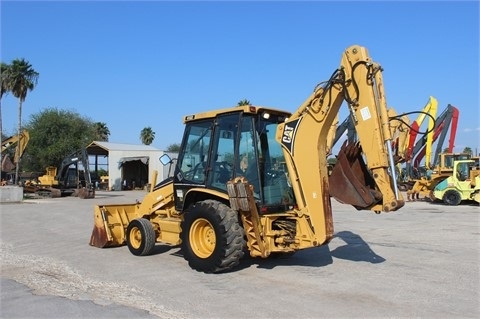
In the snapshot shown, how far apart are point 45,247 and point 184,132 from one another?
445 cm

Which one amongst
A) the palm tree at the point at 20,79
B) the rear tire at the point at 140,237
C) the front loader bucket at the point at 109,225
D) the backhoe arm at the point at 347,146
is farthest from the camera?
the palm tree at the point at 20,79

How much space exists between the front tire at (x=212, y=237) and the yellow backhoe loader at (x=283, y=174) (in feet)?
0.05

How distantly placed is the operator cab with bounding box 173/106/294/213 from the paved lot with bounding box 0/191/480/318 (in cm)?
134

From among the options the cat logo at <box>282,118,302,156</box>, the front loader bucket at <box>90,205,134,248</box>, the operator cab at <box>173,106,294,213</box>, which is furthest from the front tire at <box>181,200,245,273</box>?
the front loader bucket at <box>90,205,134,248</box>

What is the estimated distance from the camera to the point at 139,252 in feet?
29.9

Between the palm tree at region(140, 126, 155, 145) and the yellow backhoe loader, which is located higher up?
the palm tree at region(140, 126, 155, 145)

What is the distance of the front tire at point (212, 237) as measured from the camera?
7.24m

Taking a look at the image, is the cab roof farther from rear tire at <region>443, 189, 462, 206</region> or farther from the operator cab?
rear tire at <region>443, 189, 462, 206</region>

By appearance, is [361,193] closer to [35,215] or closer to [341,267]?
[341,267]

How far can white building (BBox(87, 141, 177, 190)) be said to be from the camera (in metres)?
44.9

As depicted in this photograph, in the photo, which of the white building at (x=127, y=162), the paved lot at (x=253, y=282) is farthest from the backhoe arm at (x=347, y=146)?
the white building at (x=127, y=162)

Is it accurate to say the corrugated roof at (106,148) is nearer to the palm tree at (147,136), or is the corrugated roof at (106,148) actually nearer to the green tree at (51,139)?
the green tree at (51,139)

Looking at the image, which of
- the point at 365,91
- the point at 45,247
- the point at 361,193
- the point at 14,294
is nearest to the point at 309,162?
the point at 361,193

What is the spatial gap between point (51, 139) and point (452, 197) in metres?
37.2
